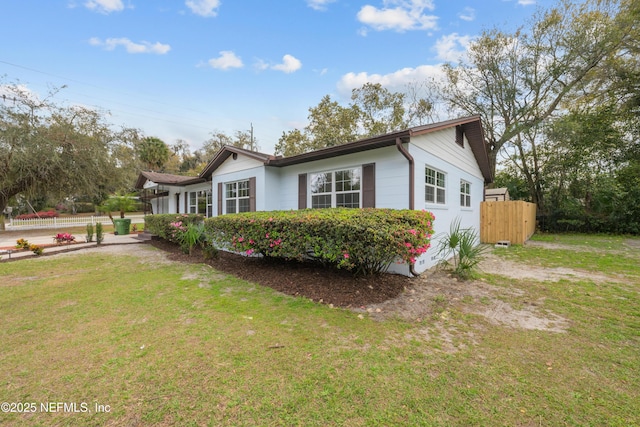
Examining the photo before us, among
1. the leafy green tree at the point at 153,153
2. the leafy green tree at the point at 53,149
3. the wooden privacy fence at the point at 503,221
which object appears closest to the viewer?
the wooden privacy fence at the point at 503,221

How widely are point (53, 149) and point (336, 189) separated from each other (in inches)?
681

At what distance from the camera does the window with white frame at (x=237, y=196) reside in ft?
33.1

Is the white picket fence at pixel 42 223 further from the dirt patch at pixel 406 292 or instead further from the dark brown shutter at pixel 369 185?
the dark brown shutter at pixel 369 185

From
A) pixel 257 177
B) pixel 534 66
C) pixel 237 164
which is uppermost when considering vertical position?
pixel 534 66

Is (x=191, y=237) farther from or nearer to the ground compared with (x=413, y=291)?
farther from the ground

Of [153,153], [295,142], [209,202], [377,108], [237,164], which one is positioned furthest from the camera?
[153,153]

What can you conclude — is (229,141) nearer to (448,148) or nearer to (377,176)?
(448,148)

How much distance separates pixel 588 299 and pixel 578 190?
53.2 ft

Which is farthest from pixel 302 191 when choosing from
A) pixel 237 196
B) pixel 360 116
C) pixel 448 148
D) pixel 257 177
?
pixel 360 116

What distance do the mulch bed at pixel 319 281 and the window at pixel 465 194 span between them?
5.93m

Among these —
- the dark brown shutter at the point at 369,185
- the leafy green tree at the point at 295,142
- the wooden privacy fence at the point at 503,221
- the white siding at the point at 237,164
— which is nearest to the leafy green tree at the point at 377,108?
the leafy green tree at the point at 295,142

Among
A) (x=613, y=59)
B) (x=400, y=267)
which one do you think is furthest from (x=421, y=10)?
(x=613, y=59)

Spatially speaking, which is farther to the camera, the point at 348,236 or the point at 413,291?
the point at 413,291

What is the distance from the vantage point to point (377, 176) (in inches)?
269
